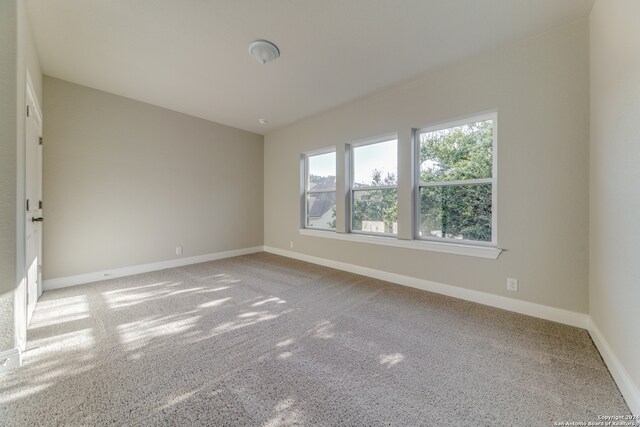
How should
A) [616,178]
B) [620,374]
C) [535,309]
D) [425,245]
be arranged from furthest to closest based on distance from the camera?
[425,245], [535,309], [616,178], [620,374]

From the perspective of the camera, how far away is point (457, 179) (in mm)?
3000

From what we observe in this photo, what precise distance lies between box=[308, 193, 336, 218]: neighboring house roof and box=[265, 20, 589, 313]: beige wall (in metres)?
1.67

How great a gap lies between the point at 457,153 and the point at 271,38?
237 centimetres

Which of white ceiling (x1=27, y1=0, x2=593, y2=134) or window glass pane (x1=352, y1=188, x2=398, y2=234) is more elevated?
white ceiling (x1=27, y1=0, x2=593, y2=134)

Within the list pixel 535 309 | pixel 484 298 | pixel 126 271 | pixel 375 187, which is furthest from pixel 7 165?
pixel 535 309

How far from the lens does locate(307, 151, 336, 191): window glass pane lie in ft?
15.0

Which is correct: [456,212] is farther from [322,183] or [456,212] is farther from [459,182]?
[322,183]

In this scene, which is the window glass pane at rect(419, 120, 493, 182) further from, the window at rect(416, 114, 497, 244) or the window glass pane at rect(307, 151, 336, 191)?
the window glass pane at rect(307, 151, 336, 191)

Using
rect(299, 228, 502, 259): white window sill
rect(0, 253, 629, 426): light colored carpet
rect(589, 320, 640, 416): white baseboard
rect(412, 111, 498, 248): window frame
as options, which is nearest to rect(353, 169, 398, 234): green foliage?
rect(299, 228, 502, 259): white window sill

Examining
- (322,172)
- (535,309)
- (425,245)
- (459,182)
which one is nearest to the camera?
(535,309)

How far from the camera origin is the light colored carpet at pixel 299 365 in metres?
1.36

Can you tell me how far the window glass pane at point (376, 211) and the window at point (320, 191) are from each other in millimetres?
522

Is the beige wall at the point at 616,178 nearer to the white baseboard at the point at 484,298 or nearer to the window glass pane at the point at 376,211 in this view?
the white baseboard at the point at 484,298

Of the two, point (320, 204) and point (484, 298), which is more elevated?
point (320, 204)
